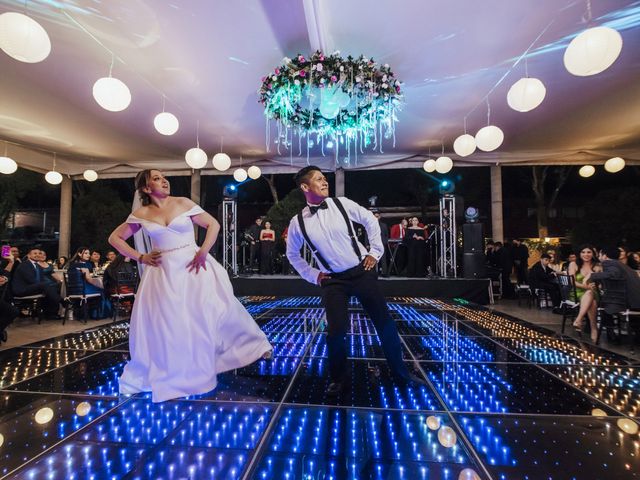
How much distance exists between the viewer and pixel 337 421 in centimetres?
205

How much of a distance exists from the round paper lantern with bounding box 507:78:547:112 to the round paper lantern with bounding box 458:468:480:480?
419cm

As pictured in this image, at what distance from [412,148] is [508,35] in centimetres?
507

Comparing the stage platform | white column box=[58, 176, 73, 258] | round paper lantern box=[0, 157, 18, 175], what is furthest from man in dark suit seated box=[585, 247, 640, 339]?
white column box=[58, 176, 73, 258]

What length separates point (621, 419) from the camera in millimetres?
2096

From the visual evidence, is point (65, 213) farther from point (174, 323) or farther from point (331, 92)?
point (174, 323)

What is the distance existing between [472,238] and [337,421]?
755 centimetres

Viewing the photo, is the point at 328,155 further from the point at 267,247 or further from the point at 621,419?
the point at 621,419

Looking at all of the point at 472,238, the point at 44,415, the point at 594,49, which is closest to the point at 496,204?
the point at 472,238

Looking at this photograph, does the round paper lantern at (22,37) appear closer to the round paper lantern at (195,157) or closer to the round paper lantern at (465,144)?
the round paper lantern at (195,157)

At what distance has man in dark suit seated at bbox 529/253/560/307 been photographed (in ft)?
22.1

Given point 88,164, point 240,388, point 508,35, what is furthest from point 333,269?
point 88,164

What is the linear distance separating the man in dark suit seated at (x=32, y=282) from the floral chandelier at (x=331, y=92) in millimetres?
4522

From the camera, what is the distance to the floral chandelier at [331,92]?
4555mm

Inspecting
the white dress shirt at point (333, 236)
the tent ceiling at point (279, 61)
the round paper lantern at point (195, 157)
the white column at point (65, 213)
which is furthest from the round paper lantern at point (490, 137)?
the white column at point (65, 213)
